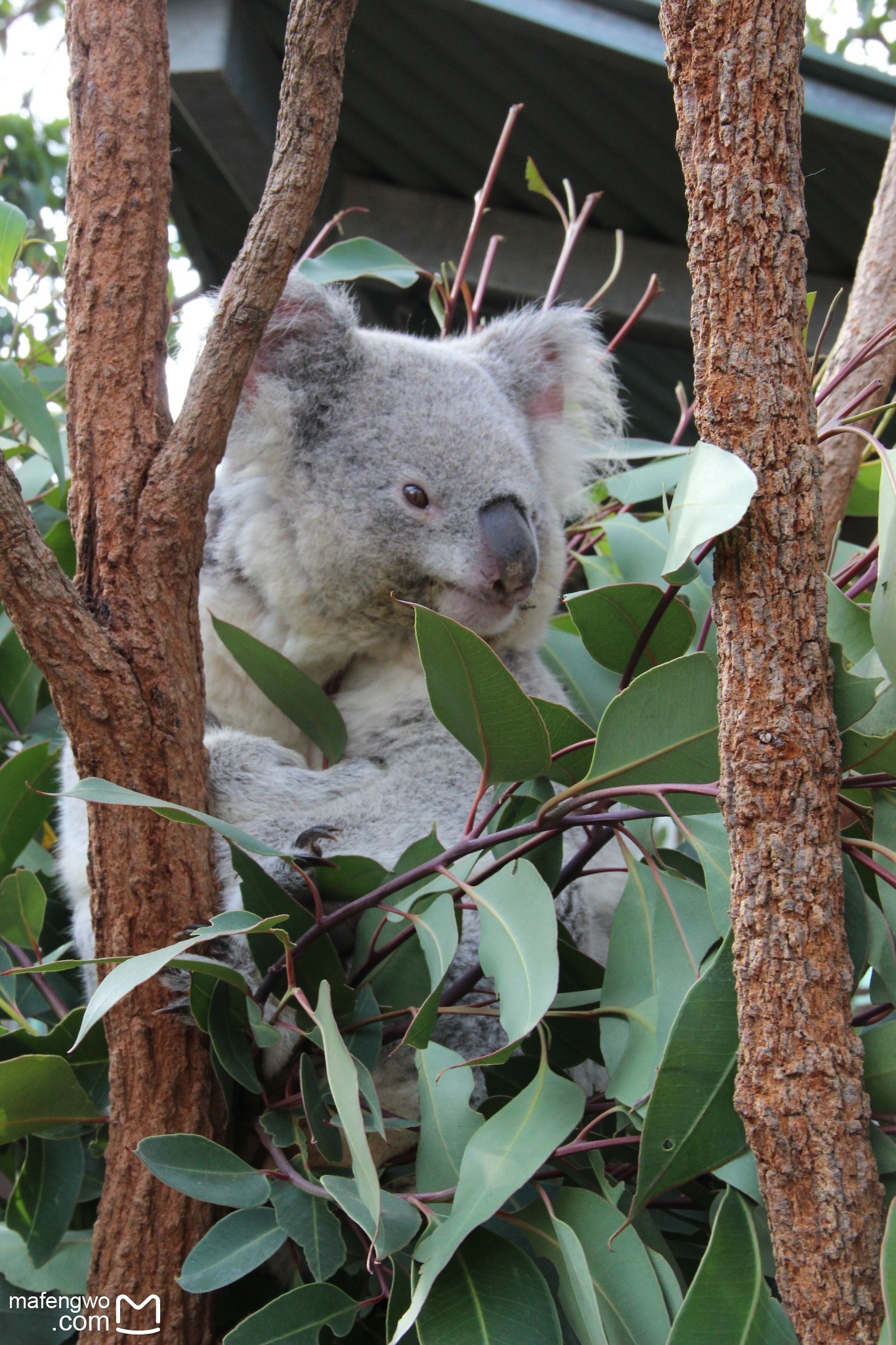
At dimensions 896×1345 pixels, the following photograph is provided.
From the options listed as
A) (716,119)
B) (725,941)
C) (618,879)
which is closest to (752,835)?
(725,941)

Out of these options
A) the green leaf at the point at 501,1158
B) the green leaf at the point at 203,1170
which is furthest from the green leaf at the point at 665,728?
the green leaf at the point at 203,1170

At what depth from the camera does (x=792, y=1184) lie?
2.27 feet

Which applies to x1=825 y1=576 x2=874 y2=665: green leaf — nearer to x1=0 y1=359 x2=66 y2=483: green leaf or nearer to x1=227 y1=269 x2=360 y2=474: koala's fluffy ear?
x1=227 y1=269 x2=360 y2=474: koala's fluffy ear

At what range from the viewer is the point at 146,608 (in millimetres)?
1020

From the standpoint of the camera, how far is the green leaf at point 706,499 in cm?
68

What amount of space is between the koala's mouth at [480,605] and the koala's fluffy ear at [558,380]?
0.39m

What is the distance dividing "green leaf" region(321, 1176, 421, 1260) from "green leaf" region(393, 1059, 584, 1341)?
39 mm

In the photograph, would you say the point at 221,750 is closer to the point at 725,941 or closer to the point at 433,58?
the point at 725,941

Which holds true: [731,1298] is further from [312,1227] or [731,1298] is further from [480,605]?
[480,605]

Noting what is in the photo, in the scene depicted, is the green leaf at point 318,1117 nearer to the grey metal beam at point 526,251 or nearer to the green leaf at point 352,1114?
the green leaf at point 352,1114

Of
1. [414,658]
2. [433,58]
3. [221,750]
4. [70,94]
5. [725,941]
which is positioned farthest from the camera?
[433,58]

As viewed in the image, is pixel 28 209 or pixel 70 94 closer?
pixel 70 94

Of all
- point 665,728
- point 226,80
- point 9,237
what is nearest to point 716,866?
point 665,728

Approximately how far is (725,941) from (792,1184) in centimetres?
16
